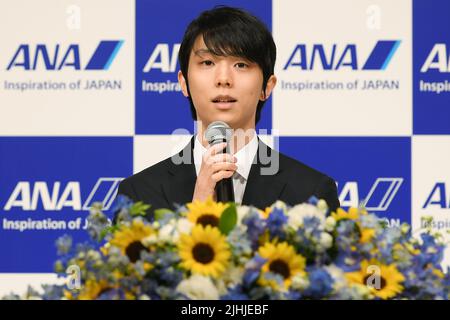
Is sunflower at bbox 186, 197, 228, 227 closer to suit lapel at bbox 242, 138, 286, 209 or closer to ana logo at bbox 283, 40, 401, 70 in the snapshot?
suit lapel at bbox 242, 138, 286, 209

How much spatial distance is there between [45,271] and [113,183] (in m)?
0.50

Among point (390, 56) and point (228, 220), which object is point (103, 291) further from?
point (390, 56)

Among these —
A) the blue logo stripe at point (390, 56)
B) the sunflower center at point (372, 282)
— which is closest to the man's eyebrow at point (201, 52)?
the sunflower center at point (372, 282)

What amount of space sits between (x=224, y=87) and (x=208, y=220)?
85cm

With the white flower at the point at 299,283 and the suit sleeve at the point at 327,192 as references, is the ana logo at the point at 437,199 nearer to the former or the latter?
the suit sleeve at the point at 327,192

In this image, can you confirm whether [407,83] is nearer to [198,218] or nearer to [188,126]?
[188,126]

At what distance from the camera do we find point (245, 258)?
0.86 m

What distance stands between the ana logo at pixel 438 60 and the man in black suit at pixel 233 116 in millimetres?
1347

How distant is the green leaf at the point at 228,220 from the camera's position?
2.92ft

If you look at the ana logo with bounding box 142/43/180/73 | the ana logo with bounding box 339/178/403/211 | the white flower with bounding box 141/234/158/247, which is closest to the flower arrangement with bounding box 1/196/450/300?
the white flower with bounding box 141/234/158/247

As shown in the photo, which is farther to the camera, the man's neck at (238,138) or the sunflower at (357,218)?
the man's neck at (238,138)

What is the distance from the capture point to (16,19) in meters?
3.19
